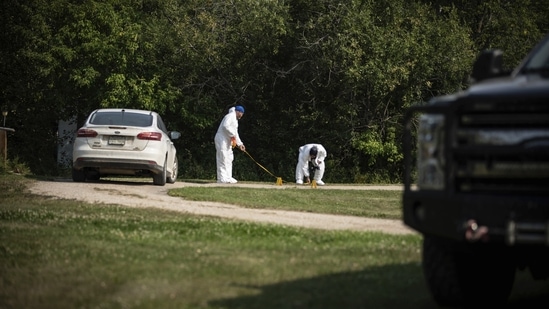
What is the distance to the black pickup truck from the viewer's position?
24.2 feet

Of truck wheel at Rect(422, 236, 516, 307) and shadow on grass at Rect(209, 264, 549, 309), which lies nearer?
truck wheel at Rect(422, 236, 516, 307)

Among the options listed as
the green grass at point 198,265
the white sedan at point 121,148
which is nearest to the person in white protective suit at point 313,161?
the white sedan at point 121,148

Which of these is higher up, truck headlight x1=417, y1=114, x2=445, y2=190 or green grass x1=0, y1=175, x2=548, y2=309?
truck headlight x1=417, y1=114, x2=445, y2=190

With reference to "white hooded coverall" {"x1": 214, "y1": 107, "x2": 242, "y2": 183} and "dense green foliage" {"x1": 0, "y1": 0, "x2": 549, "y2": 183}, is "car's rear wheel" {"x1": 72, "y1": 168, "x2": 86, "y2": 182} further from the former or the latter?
"dense green foliage" {"x1": 0, "y1": 0, "x2": 549, "y2": 183}

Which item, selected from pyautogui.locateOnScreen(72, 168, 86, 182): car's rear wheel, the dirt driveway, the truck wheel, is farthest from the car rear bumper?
the truck wheel

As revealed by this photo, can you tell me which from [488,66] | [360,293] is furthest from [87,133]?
[488,66]

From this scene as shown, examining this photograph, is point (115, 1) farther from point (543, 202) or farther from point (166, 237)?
point (543, 202)

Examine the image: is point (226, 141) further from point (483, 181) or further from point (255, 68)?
point (483, 181)

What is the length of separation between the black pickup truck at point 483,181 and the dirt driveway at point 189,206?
6.53 m

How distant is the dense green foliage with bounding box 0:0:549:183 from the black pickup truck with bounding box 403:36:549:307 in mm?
33134

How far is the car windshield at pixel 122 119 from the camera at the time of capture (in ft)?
85.3

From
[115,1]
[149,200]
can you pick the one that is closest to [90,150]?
[149,200]

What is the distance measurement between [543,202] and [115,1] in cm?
3940

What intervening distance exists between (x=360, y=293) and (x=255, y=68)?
36568 mm
